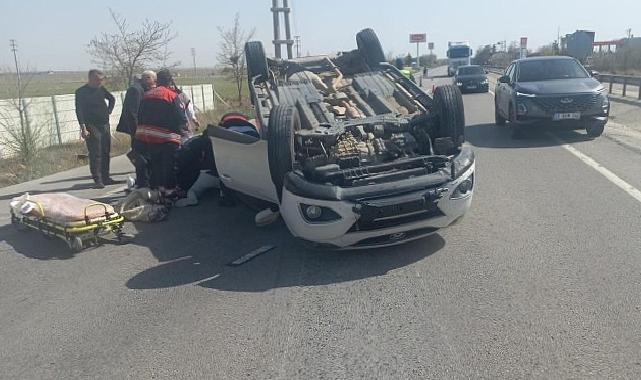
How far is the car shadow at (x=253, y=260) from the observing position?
477 centimetres

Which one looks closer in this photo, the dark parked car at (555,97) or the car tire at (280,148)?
the car tire at (280,148)

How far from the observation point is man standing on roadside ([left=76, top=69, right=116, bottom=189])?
8.95m

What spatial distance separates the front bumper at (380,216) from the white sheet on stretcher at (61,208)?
2.18 metres

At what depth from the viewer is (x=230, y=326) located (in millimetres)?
3930

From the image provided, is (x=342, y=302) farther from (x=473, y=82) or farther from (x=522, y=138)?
(x=473, y=82)

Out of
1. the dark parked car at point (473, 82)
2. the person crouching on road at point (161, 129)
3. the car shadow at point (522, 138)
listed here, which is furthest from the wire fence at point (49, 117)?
the dark parked car at point (473, 82)

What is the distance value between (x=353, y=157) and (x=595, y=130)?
321 inches

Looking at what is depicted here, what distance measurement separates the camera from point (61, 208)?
19.6 feet

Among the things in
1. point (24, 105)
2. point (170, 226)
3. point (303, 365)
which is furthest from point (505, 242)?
point (24, 105)

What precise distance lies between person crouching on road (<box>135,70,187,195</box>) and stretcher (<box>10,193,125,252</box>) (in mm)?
1381

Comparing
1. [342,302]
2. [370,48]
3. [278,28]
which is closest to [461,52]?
[278,28]

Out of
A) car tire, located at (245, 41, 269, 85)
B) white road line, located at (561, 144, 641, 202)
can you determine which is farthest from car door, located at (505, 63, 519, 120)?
car tire, located at (245, 41, 269, 85)

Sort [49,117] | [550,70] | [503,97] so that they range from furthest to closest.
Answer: [49,117]
[503,97]
[550,70]

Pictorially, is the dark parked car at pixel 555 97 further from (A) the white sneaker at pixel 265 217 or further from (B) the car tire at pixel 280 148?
(B) the car tire at pixel 280 148
